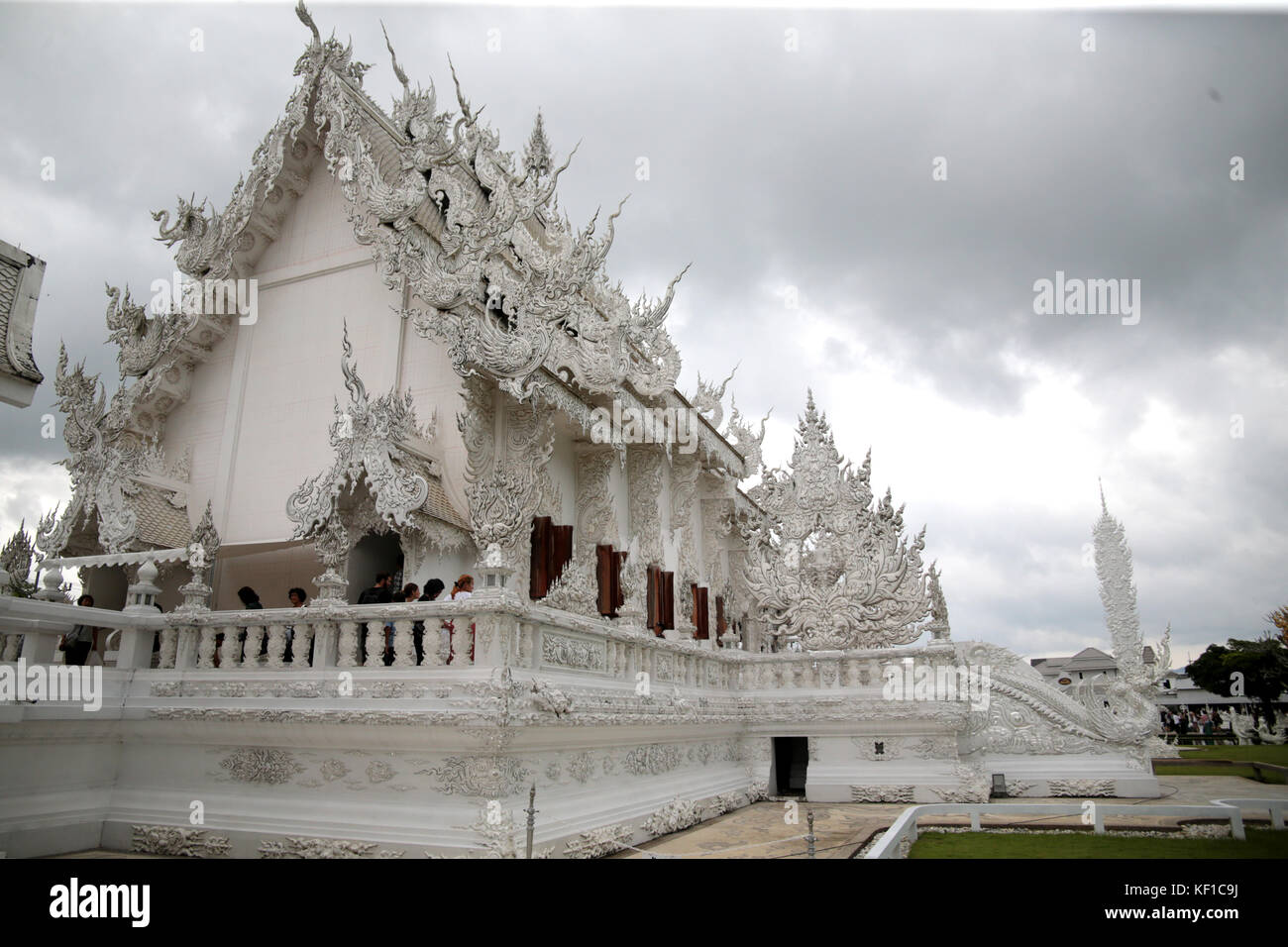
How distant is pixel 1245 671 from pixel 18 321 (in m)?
36.6

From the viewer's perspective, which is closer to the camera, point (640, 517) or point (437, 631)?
point (437, 631)

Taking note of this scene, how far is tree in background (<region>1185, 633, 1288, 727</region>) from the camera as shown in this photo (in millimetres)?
21939

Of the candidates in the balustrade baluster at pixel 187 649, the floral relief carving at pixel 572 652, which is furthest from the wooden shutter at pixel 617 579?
the balustrade baluster at pixel 187 649

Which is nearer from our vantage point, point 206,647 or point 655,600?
point 206,647

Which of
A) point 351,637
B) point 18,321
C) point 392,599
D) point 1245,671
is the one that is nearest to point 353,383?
point 392,599

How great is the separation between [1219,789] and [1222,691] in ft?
92.5

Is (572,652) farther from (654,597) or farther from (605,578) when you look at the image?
(654,597)

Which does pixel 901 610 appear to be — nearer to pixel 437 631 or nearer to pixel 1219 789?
pixel 1219 789

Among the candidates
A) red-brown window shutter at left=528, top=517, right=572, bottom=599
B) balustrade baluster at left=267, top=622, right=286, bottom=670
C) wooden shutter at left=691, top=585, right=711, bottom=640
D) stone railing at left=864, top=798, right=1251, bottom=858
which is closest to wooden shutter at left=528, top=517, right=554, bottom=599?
red-brown window shutter at left=528, top=517, right=572, bottom=599

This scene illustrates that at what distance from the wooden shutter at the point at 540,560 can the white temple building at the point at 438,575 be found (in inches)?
1.2

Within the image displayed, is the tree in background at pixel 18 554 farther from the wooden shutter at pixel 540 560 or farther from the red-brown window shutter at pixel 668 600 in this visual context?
the red-brown window shutter at pixel 668 600

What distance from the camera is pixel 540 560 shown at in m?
9.71

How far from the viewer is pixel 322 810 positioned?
6680 mm
